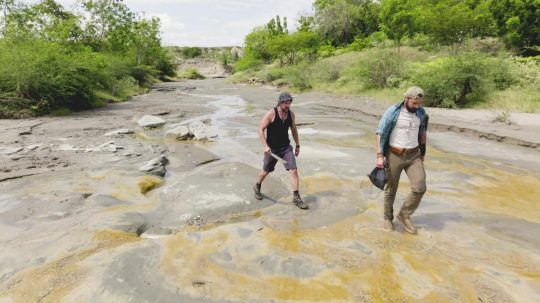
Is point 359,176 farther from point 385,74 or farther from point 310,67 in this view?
point 310,67

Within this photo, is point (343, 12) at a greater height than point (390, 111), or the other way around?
point (343, 12)

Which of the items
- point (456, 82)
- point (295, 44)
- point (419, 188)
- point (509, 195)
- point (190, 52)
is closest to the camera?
point (419, 188)

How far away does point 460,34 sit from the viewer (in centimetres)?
2978

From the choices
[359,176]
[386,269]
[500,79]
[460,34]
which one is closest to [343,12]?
[460,34]

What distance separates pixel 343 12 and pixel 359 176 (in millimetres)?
46563

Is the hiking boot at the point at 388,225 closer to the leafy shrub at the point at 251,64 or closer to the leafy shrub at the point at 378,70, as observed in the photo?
the leafy shrub at the point at 378,70

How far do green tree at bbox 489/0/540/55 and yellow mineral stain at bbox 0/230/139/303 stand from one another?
26.9 metres

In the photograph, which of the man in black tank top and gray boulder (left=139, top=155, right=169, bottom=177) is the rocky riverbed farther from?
the man in black tank top

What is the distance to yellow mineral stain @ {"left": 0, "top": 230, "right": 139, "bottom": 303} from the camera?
336 cm

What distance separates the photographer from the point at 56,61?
15750 mm

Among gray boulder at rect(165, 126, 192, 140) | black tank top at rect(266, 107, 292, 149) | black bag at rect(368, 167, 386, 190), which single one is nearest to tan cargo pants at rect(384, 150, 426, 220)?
black bag at rect(368, 167, 386, 190)

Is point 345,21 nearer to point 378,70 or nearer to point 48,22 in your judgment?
point 378,70

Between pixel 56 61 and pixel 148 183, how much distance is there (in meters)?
12.8

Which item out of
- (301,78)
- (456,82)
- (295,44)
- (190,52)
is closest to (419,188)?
(456,82)
